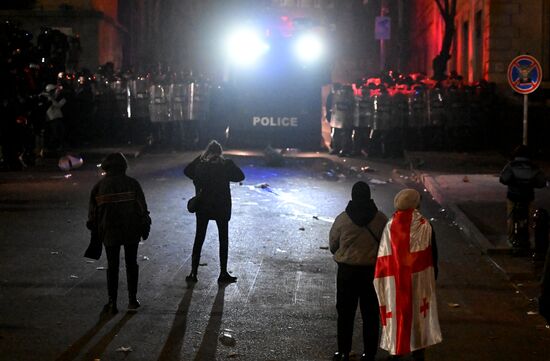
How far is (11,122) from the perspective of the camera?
902 inches

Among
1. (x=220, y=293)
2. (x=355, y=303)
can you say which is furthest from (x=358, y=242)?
(x=220, y=293)

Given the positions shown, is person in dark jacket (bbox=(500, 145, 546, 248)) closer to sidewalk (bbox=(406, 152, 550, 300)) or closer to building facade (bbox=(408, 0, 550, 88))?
sidewalk (bbox=(406, 152, 550, 300))

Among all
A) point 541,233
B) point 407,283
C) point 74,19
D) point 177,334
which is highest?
point 74,19

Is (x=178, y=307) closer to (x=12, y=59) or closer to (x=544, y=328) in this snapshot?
(x=544, y=328)

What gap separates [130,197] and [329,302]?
238 centimetres

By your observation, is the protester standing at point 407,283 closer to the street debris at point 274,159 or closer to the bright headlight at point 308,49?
the street debris at point 274,159

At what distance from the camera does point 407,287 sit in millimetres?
7160

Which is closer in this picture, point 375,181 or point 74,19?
point 375,181

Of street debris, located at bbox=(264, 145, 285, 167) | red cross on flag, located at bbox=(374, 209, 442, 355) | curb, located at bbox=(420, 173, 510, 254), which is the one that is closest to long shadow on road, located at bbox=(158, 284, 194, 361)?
red cross on flag, located at bbox=(374, 209, 442, 355)

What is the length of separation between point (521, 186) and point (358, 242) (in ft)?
19.0

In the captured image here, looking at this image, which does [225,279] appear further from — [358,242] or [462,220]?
[462,220]

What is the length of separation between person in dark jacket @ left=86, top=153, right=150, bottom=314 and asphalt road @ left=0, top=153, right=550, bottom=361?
0.55 metres

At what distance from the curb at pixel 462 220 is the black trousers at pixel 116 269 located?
212 inches

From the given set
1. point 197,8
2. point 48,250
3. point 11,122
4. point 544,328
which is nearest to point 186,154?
point 11,122
